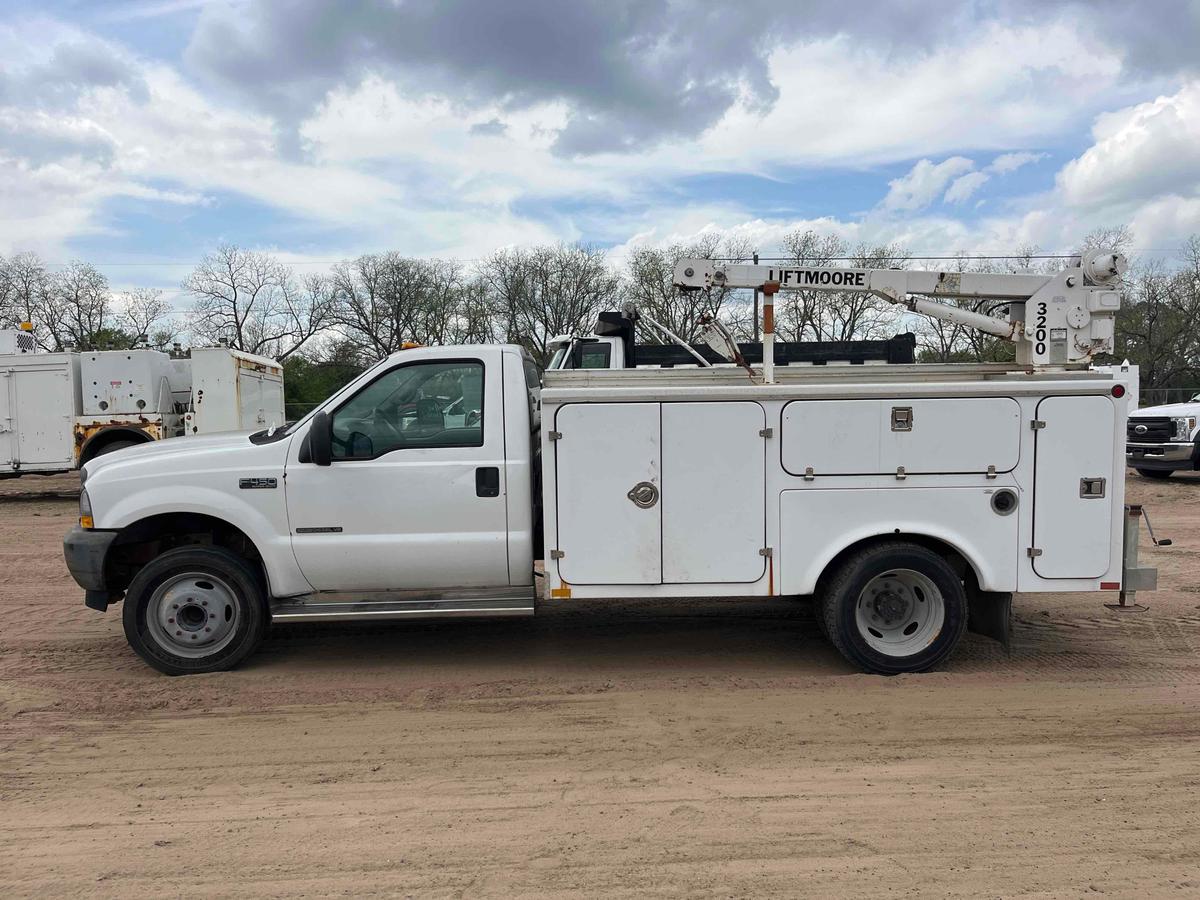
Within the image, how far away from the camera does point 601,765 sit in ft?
14.0

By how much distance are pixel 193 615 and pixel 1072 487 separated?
5.75 meters

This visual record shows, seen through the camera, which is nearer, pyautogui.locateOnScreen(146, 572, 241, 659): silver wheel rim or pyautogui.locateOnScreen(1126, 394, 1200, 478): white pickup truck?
pyautogui.locateOnScreen(146, 572, 241, 659): silver wheel rim

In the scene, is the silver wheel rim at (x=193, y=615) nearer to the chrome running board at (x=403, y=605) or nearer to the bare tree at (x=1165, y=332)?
the chrome running board at (x=403, y=605)

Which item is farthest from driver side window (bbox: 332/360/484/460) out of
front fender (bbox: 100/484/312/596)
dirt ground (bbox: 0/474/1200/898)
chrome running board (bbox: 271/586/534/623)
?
dirt ground (bbox: 0/474/1200/898)

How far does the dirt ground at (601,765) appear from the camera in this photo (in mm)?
3324

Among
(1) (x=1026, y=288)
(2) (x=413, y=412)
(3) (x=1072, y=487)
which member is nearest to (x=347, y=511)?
(2) (x=413, y=412)

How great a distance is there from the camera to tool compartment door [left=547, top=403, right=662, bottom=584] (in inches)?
209

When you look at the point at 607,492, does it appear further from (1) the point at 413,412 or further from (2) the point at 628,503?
(1) the point at 413,412

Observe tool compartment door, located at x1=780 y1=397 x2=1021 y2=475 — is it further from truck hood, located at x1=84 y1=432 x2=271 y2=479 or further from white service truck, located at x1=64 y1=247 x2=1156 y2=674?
truck hood, located at x1=84 y1=432 x2=271 y2=479

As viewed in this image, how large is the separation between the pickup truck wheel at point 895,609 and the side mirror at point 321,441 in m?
3.34

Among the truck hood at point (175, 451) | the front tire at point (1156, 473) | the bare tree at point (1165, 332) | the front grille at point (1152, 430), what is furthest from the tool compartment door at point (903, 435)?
the bare tree at point (1165, 332)

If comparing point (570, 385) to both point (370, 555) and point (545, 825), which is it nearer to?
point (370, 555)

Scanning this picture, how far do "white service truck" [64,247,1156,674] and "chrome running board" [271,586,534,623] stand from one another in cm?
2

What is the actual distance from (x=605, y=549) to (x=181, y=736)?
263 cm
